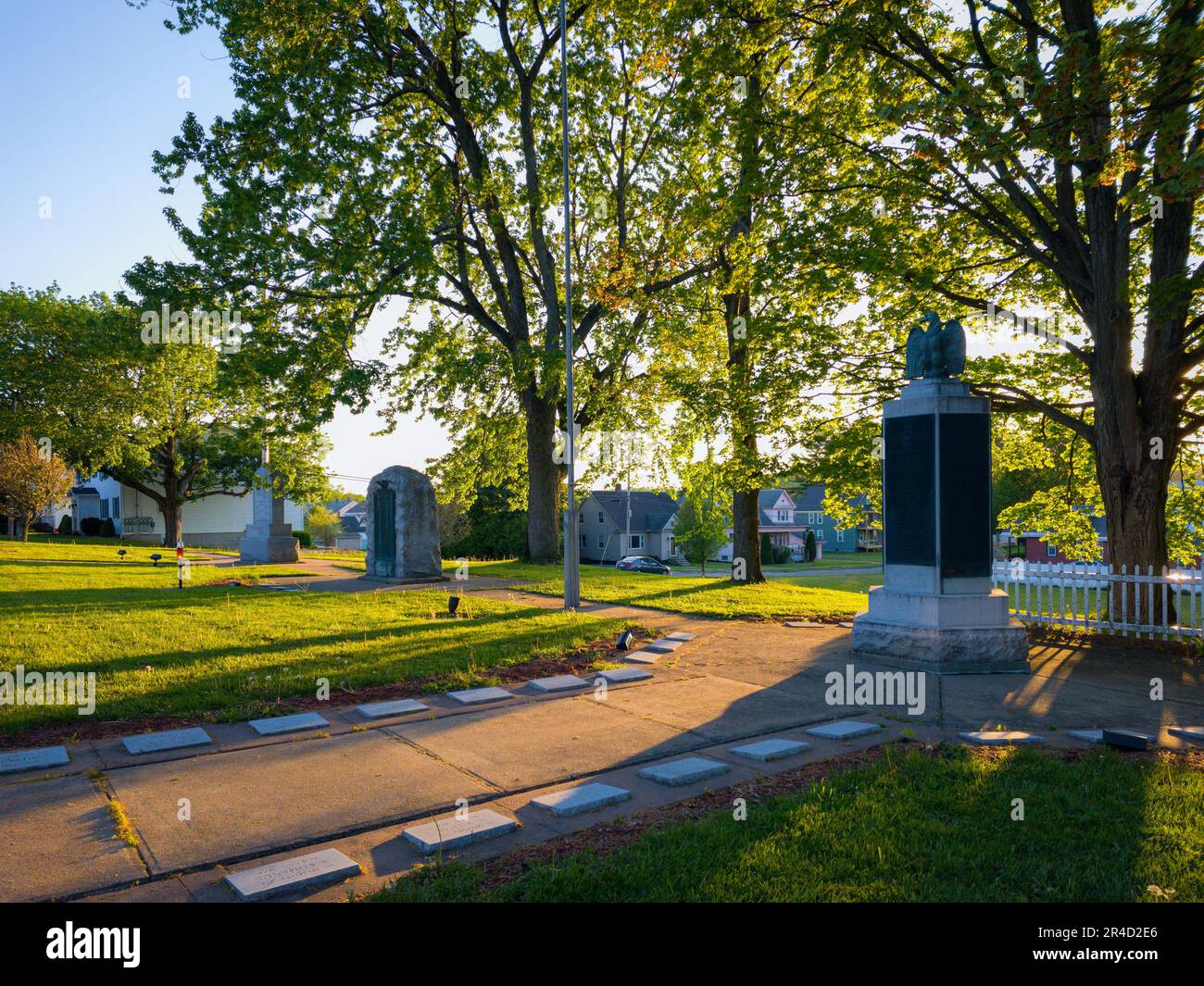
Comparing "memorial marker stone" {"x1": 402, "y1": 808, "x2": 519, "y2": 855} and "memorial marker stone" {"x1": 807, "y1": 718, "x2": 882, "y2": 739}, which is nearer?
"memorial marker stone" {"x1": 402, "y1": 808, "x2": 519, "y2": 855}

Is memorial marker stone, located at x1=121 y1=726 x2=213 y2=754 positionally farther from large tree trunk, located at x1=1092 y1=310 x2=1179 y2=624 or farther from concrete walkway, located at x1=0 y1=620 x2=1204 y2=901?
large tree trunk, located at x1=1092 y1=310 x2=1179 y2=624

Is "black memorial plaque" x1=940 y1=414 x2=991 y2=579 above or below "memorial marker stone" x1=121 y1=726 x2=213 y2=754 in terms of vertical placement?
above

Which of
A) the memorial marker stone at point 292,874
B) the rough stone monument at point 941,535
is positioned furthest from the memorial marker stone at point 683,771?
the rough stone monument at point 941,535

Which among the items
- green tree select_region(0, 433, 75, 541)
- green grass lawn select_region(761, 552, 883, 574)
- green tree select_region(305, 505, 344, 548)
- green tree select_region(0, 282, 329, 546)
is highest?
green tree select_region(0, 282, 329, 546)

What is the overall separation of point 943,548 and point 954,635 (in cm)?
112

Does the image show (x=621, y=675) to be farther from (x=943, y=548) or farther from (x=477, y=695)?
(x=943, y=548)

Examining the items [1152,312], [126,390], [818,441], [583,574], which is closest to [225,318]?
[583,574]

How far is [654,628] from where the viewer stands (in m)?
11.9

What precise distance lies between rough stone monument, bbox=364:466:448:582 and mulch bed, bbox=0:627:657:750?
937 centimetres


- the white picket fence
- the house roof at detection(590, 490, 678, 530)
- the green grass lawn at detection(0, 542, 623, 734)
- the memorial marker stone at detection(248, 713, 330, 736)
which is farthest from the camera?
the house roof at detection(590, 490, 678, 530)

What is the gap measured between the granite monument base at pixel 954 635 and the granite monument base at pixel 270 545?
19329 mm

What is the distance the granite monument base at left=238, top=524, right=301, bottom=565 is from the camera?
23109 millimetres

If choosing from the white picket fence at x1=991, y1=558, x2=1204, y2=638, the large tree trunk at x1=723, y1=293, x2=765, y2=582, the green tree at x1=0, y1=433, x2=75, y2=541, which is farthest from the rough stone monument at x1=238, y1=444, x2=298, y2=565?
the white picket fence at x1=991, y1=558, x2=1204, y2=638
